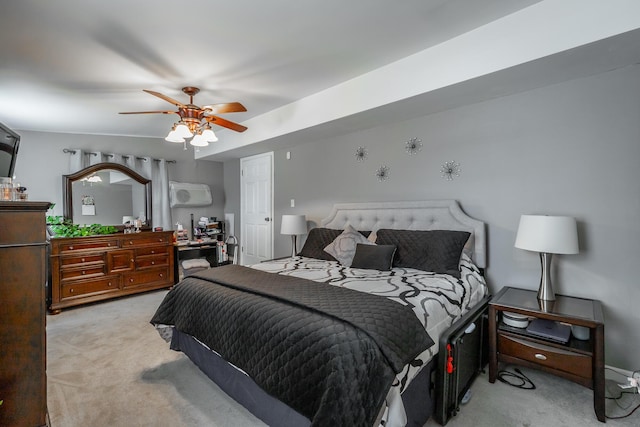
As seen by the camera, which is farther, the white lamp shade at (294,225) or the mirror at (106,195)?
the mirror at (106,195)

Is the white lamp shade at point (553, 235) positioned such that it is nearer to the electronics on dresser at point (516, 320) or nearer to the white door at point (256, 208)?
the electronics on dresser at point (516, 320)

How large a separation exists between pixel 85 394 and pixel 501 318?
119 inches

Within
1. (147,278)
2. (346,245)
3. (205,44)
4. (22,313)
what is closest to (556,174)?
(346,245)

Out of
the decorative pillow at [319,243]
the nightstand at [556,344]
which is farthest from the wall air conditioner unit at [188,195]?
the nightstand at [556,344]

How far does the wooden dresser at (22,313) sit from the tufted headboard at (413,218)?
284 centimetres

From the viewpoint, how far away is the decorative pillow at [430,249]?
2510 mm

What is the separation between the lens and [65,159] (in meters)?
4.23

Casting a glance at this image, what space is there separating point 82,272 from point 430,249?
414 cm

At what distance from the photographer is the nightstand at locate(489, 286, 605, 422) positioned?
1817mm

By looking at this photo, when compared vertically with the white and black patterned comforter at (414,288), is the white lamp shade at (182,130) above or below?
above

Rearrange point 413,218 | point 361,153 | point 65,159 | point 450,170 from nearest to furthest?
point 450,170 < point 413,218 < point 361,153 < point 65,159

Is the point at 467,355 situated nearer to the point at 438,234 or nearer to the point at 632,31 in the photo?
the point at 438,234

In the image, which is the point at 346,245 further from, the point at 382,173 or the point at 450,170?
the point at 450,170

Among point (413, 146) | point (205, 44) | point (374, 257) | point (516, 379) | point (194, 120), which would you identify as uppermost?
point (205, 44)
